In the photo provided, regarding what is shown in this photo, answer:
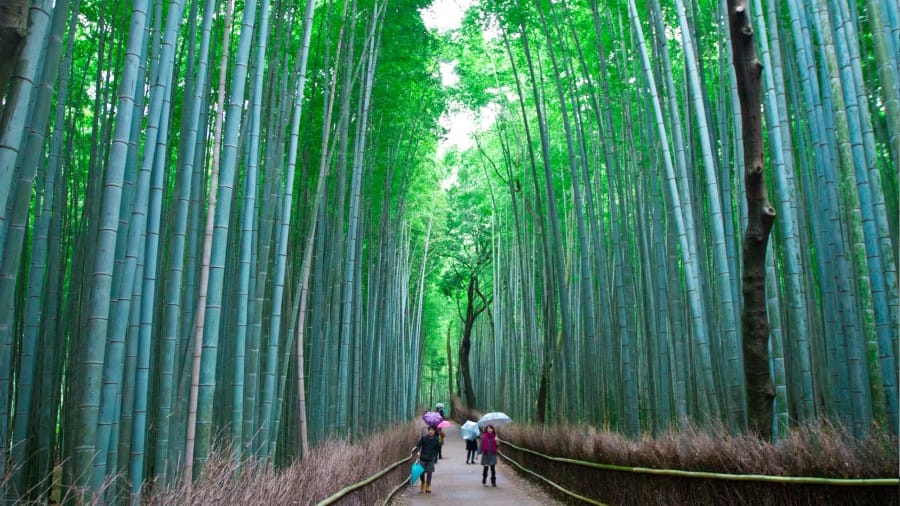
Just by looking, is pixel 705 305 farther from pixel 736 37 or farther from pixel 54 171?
pixel 54 171

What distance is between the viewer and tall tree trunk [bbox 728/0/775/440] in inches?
132

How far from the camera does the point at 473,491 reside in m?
7.48

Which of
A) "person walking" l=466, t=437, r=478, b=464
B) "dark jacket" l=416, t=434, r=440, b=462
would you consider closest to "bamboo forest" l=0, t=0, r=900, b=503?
"dark jacket" l=416, t=434, r=440, b=462

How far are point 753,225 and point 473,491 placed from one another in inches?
196

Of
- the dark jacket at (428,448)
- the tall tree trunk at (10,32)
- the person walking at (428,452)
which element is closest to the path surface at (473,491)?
the person walking at (428,452)

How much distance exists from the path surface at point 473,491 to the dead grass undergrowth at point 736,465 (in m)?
0.83

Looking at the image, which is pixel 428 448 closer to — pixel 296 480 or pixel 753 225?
pixel 296 480

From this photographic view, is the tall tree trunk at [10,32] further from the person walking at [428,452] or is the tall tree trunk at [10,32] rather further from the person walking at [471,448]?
the person walking at [471,448]

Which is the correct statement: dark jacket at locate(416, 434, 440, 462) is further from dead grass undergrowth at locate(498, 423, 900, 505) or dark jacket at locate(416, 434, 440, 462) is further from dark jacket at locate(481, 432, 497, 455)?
dead grass undergrowth at locate(498, 423, 900, 505)

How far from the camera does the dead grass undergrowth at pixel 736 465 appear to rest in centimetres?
249

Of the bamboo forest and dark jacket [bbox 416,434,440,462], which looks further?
dark jacket [bbox 416,434,440,462]

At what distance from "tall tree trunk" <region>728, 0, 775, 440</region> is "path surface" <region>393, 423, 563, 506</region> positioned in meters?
3.25

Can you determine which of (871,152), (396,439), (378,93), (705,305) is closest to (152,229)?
(871,152)

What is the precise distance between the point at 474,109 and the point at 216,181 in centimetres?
777
